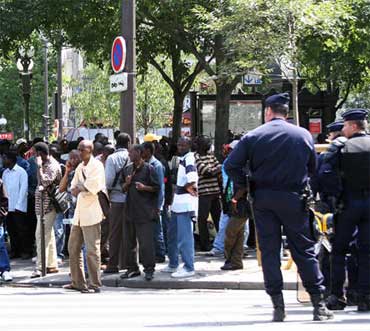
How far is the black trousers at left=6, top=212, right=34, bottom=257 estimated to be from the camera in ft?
49.3

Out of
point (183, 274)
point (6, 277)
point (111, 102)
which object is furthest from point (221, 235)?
point (111, 102)

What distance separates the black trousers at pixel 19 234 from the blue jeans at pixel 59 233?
101 centimetres

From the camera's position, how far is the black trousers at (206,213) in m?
14.4

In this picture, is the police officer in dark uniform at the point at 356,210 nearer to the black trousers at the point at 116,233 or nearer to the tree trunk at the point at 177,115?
the black trousers at the point at 116,233

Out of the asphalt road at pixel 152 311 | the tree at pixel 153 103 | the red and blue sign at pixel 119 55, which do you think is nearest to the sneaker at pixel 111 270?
the asphalt road at pixel 152 311

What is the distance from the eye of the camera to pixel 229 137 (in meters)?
20.4

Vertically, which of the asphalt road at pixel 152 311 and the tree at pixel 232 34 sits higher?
the tree at pixel 232 34

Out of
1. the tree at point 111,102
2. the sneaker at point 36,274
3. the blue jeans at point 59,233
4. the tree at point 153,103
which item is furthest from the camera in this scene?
the tree at point 111,102

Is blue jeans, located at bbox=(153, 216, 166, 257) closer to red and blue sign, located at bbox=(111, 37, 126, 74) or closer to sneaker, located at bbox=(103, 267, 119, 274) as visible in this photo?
sneaker, located at bbox=(103, 267, 119, 274)

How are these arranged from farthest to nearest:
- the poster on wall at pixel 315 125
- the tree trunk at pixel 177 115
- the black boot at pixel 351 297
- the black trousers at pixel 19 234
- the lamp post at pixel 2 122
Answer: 1. the lamp post at pixel 2 122
2. the tree trunk at pixel 177 115
3. the poster on wall at pixel 315 125
4. the black trousers at pixel 19 234
5. the black boot at pixel 351 297

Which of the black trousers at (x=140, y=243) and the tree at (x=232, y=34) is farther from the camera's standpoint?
the tree at (x=232, y=34)

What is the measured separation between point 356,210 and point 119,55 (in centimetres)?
639

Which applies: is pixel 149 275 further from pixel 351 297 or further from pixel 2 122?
pixel 2 122

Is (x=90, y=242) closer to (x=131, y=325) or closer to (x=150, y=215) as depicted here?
(x=150, y=215)
